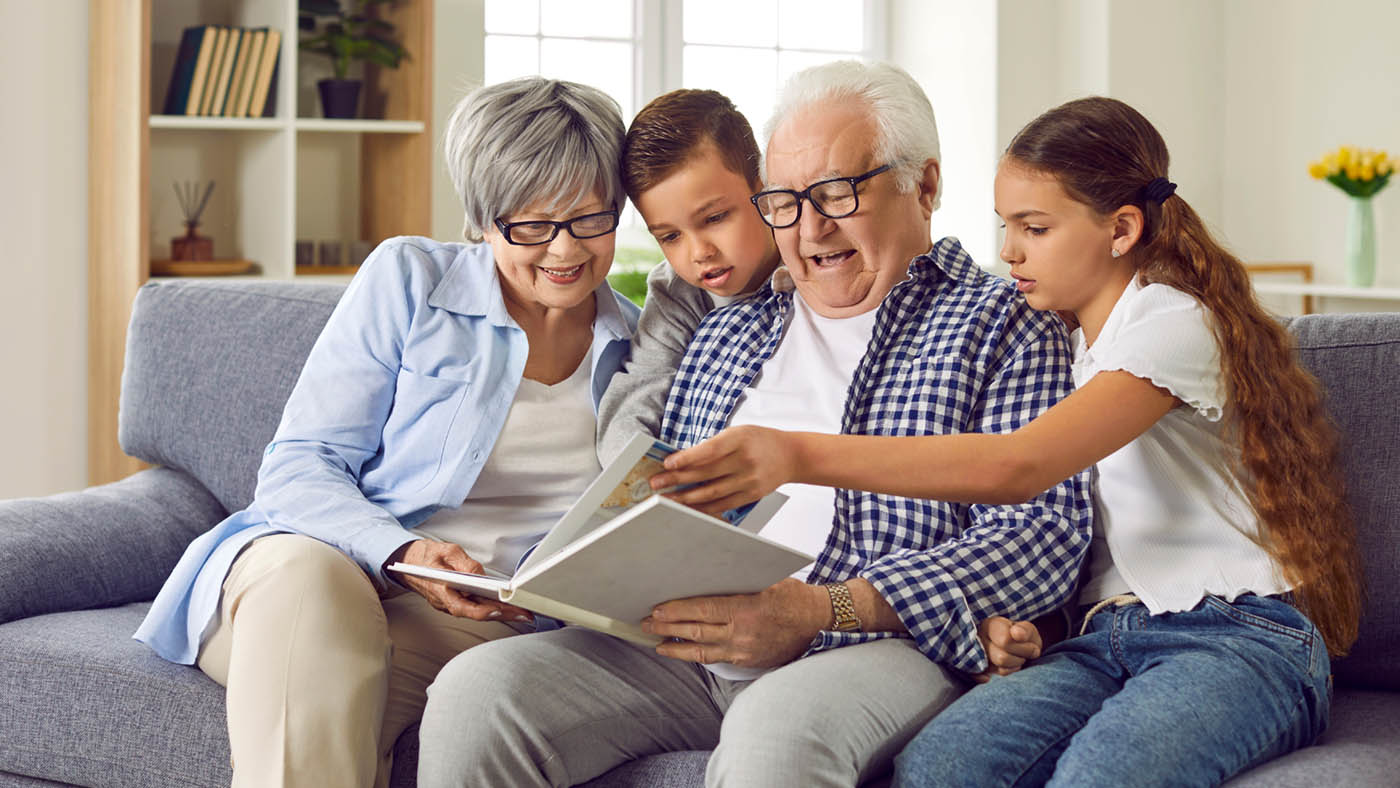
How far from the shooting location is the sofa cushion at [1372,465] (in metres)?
1.70

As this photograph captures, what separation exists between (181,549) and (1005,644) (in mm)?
1350

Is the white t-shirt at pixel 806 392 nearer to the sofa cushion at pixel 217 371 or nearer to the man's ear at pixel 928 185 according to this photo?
the man's ear at pixel 928 185

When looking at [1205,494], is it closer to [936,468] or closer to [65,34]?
[936,468]

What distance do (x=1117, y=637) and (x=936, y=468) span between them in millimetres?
312

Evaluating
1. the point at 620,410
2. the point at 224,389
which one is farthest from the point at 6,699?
the point at 620,410

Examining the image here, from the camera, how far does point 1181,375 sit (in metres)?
1.46

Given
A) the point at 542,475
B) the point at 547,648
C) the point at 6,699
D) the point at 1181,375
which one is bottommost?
the point at 6,699

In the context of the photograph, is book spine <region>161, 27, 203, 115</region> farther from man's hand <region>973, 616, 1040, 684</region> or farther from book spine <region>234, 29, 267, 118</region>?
man's hand <region>973, 616, 1040, 684</region>

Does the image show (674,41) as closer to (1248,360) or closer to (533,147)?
(533,147)

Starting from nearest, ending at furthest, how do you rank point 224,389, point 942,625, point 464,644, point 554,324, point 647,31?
1. point 942,625
2. point 464,644
3. point 554,324
4. point 224,389
5. point 647,31

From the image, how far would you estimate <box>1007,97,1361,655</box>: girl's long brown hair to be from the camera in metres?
1.52

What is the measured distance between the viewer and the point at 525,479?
1.86 meters

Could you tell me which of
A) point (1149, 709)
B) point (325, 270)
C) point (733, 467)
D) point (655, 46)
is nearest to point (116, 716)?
point (733, 467)

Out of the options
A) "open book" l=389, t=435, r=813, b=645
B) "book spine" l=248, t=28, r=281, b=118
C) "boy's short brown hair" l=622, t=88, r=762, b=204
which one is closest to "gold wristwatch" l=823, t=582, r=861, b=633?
"open book" l=389, t=435, r=813, b=645
